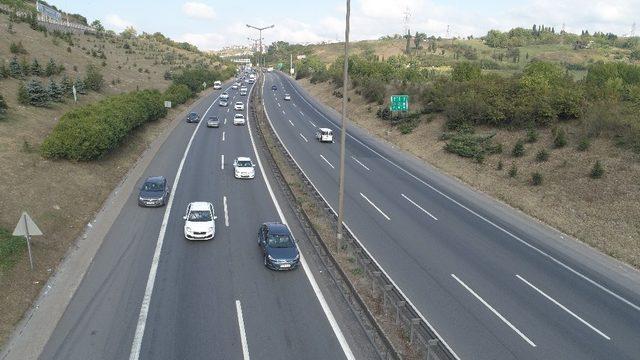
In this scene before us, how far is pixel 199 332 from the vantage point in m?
14.2

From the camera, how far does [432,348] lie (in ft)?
42.3

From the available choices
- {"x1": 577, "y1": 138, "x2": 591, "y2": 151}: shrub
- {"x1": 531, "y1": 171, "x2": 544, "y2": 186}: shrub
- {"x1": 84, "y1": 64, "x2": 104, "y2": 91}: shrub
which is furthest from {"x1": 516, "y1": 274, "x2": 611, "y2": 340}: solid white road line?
{"x1": 84, "y1": 64, "x2": 104, "y2": 91}: shrub

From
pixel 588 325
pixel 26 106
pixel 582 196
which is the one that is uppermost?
pixel 26 106

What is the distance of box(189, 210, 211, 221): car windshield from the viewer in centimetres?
2195

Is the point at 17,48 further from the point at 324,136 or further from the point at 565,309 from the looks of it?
the point at 565,309

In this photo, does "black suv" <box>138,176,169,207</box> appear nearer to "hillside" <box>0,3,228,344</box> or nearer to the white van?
"hillside" <box>0,3,228,344</box>

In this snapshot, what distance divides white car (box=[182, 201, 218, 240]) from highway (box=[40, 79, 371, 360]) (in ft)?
1.40

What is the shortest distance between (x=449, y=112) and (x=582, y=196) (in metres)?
21.2

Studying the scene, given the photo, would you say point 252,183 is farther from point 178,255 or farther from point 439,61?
point 439,61

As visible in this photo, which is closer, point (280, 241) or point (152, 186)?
point (280, 241)

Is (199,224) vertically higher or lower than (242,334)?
higher

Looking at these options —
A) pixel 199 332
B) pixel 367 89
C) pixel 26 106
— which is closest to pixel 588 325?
pixel 199 332

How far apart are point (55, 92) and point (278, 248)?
36.9 metres

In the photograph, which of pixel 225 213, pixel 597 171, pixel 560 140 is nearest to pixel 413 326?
pixel 225 213
